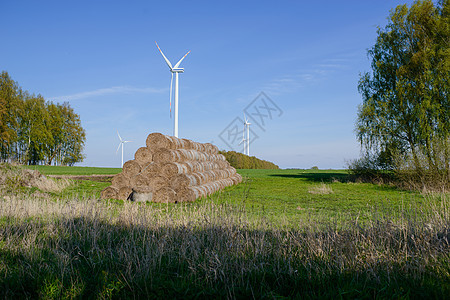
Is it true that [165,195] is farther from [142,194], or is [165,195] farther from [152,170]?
[152,170]

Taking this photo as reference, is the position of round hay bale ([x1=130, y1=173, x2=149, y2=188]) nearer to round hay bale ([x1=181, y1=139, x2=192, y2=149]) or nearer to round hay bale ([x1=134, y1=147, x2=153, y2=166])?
round hay bale ([x1=134, y1=147, x2=153, y2=166])

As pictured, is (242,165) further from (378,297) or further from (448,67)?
(378,297)

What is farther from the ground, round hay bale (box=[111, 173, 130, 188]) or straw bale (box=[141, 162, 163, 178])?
straw bale (box=[141, 162, 163, 178])

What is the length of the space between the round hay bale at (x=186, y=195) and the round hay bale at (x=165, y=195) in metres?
0.20

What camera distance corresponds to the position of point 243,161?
199 ft

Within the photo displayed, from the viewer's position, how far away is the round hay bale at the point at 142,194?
564 inches

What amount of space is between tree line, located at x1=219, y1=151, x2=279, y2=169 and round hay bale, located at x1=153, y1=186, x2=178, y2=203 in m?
37.6

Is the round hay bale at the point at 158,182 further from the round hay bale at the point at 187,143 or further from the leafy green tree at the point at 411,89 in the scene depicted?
the leafy green tree at the point at 411,89

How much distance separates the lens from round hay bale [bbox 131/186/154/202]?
14.3 meters

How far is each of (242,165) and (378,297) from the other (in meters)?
56.4

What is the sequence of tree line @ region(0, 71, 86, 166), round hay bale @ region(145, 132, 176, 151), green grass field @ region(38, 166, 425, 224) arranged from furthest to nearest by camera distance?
tree line @ region(0, 71, 86, 166)
round hay bale @ region(145, 132, 176, 151)
green grass field @ region(38, 166, 425, 224)

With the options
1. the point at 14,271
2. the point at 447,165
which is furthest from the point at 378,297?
the point at 447,165

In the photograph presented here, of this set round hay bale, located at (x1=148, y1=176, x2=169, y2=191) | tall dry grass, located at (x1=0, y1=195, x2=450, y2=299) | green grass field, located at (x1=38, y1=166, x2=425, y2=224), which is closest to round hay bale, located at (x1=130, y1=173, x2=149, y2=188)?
round hay bale, located at (x1=148, y1=176, x2=169, y2=191)

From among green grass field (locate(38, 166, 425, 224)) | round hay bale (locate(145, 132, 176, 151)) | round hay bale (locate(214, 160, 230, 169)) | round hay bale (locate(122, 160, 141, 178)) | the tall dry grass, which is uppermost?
round hay bale (locate(145, 132, 176, 151))
